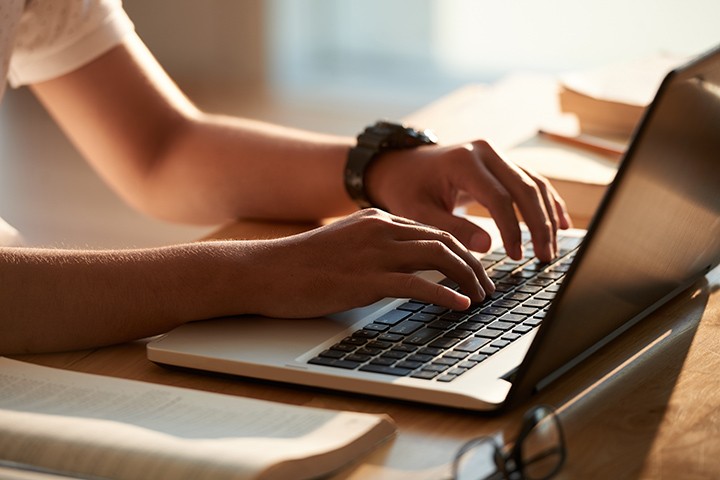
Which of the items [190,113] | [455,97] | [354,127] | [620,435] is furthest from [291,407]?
[354,127]

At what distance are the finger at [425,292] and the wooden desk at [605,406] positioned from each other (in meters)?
0.11

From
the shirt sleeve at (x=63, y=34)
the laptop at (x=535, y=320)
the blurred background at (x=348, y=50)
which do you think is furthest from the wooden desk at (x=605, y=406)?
the blurred background at (x=348, y=50)

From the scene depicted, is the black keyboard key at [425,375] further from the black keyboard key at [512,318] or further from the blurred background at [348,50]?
the blurred background at [348,50]

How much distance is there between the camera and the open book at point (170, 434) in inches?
25.3

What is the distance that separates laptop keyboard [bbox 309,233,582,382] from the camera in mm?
795

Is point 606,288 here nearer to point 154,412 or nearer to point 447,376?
point 447,376

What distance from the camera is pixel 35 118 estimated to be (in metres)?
4.68

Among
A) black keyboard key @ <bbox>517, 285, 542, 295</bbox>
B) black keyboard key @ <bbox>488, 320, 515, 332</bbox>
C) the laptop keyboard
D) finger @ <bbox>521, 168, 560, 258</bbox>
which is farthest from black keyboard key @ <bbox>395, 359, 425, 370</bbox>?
finger @ <bbox>521, 168, 560, 258</bbox>

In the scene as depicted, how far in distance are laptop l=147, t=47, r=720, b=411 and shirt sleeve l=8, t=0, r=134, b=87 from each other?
61 centimetres

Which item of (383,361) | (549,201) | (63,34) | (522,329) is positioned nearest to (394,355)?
(383,361)

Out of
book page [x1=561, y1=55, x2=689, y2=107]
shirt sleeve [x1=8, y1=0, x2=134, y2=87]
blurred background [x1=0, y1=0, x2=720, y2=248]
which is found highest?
shirt sleeve [x1=8, y1=0, x2=134, y2=87]

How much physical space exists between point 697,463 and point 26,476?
0.39 m

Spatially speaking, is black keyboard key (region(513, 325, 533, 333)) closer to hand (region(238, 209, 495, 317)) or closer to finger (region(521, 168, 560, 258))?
hand (region(238, 209, 495, 317))

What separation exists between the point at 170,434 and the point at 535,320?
1.11ft
